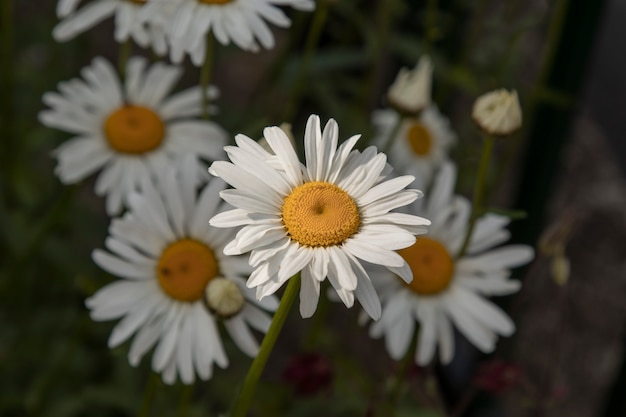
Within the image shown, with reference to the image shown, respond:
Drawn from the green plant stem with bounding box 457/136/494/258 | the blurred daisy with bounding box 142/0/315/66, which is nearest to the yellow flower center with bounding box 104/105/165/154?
the blurred daisy with bounding box 142/0/315/66

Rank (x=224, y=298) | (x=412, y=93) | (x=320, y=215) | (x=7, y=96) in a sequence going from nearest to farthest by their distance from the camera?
(x=320, y=215) < (x=224, y=298) < (x=412, y=93) < (x=7, y=96)

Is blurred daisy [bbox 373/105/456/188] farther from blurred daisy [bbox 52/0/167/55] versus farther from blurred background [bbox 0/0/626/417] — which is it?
blurred daisy [bbox 52/0/167/55]

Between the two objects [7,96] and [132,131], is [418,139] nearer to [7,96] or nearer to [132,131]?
[132,131]

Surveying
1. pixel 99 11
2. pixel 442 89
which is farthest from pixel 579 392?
pixel 99 11

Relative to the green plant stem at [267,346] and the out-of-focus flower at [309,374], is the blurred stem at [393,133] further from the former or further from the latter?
the green plant stem at [267,346]

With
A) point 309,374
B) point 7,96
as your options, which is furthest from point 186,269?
point 7,96

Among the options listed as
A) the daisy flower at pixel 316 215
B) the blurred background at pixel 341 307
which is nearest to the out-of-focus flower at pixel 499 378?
the blurred background at pixel 341 307

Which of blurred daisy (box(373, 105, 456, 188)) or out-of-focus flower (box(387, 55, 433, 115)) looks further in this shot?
blurred daisy (box(373, 105, 456, 188))
